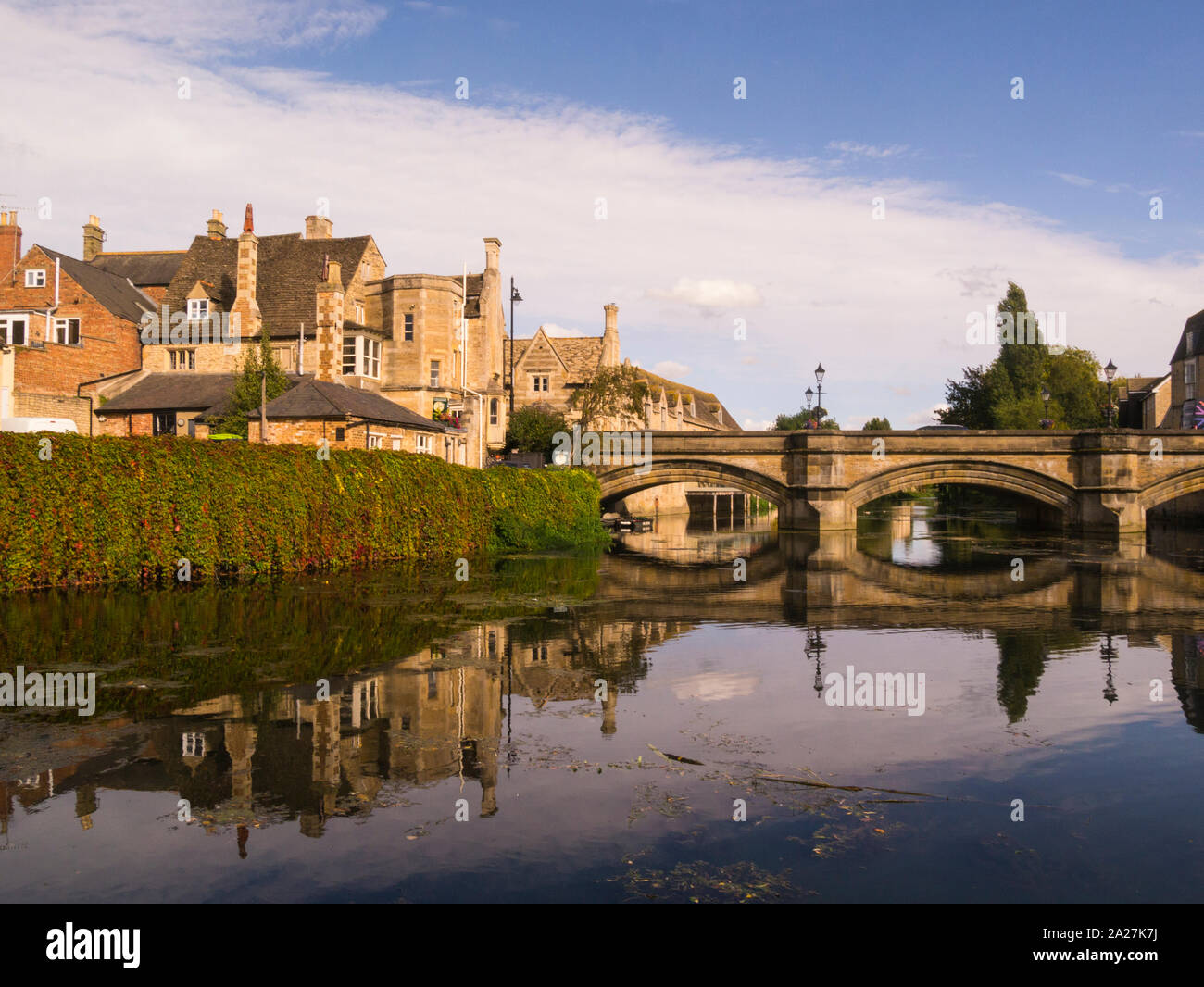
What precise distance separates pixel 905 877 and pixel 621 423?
53692mm

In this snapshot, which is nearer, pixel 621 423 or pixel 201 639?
pixel 201 639

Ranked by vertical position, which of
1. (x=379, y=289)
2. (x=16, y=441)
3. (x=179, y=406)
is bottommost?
(x=16, y=441)

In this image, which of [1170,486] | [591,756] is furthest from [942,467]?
[591,756]

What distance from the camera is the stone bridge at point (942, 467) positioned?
45500 millimetres

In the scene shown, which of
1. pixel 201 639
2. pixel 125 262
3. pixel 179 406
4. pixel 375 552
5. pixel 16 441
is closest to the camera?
pixel 201 639

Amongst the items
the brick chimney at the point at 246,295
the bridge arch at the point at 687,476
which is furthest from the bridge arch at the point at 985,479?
the brick chimney at the point at 246,295

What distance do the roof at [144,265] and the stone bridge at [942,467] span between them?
2791cm

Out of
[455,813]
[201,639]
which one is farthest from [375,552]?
[455,813]

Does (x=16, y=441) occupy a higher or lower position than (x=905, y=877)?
higher

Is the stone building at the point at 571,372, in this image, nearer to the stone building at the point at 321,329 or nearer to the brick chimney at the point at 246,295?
the stone building at the point at 321,329

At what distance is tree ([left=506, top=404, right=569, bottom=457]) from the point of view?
5694 centimetres

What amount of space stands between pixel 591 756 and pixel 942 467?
41.9 metres

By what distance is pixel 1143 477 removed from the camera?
45875 mm
